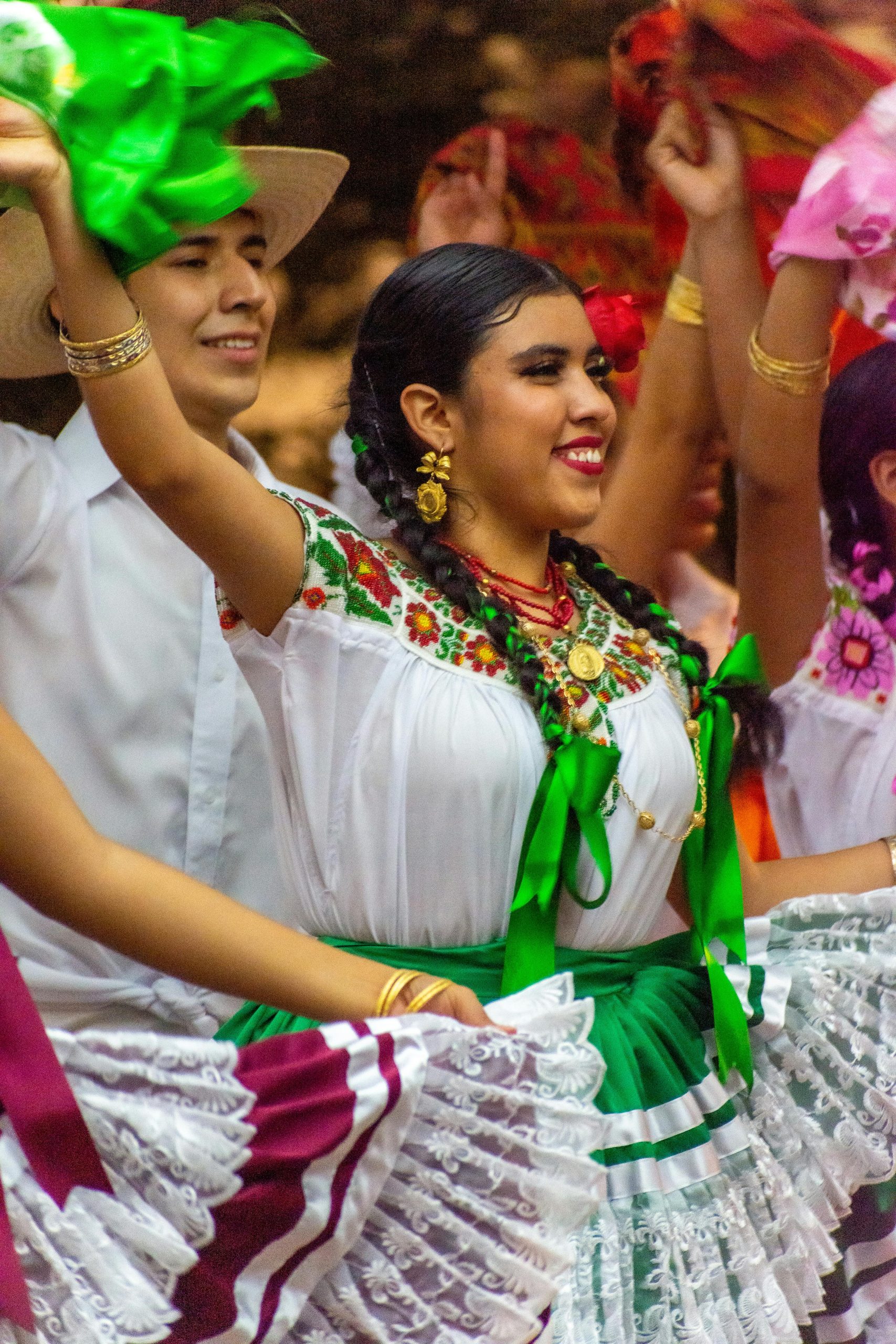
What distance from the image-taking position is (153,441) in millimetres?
1276

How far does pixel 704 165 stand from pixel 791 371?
34 centimetres

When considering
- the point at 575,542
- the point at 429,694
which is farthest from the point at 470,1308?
the point at 575,542

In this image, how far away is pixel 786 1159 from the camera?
57.9 inches

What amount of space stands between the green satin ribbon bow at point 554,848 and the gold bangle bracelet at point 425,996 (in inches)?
7.8

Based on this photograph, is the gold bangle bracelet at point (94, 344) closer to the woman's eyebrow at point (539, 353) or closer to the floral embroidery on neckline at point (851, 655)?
the woman's eyebrow at point (539, 353)

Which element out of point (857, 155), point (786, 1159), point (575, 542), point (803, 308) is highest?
point (857, 155)

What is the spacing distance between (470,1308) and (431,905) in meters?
0.38

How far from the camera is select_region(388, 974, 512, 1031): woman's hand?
1.19 metres

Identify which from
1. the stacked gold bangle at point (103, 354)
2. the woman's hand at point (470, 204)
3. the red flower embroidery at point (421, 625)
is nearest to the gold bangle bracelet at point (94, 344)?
the stacked gold bangle at point (103, 354)

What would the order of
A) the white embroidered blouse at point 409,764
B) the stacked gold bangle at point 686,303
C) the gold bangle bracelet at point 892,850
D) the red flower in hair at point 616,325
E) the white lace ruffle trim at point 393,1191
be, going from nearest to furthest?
the white lace ruffle trim at point 393,1191
the white embroidered blouse at point 409,764
the gold bangle bracelet at point 892,850
the red flower in hair at point 616,325
the stacked gold bangle at point 686,303

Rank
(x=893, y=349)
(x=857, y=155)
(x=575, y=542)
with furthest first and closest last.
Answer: (x=893, y=349)
(x=857, y=155)
(x=575, y=542)

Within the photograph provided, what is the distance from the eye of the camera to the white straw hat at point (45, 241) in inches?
72.7

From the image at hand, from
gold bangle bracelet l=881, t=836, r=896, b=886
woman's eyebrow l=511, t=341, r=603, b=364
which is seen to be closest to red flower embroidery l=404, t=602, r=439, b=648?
woman's eyebrow l=511, t=341, r=603, b=364

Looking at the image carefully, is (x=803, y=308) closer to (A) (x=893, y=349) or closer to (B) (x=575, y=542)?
(A) (x=893, y=349)
